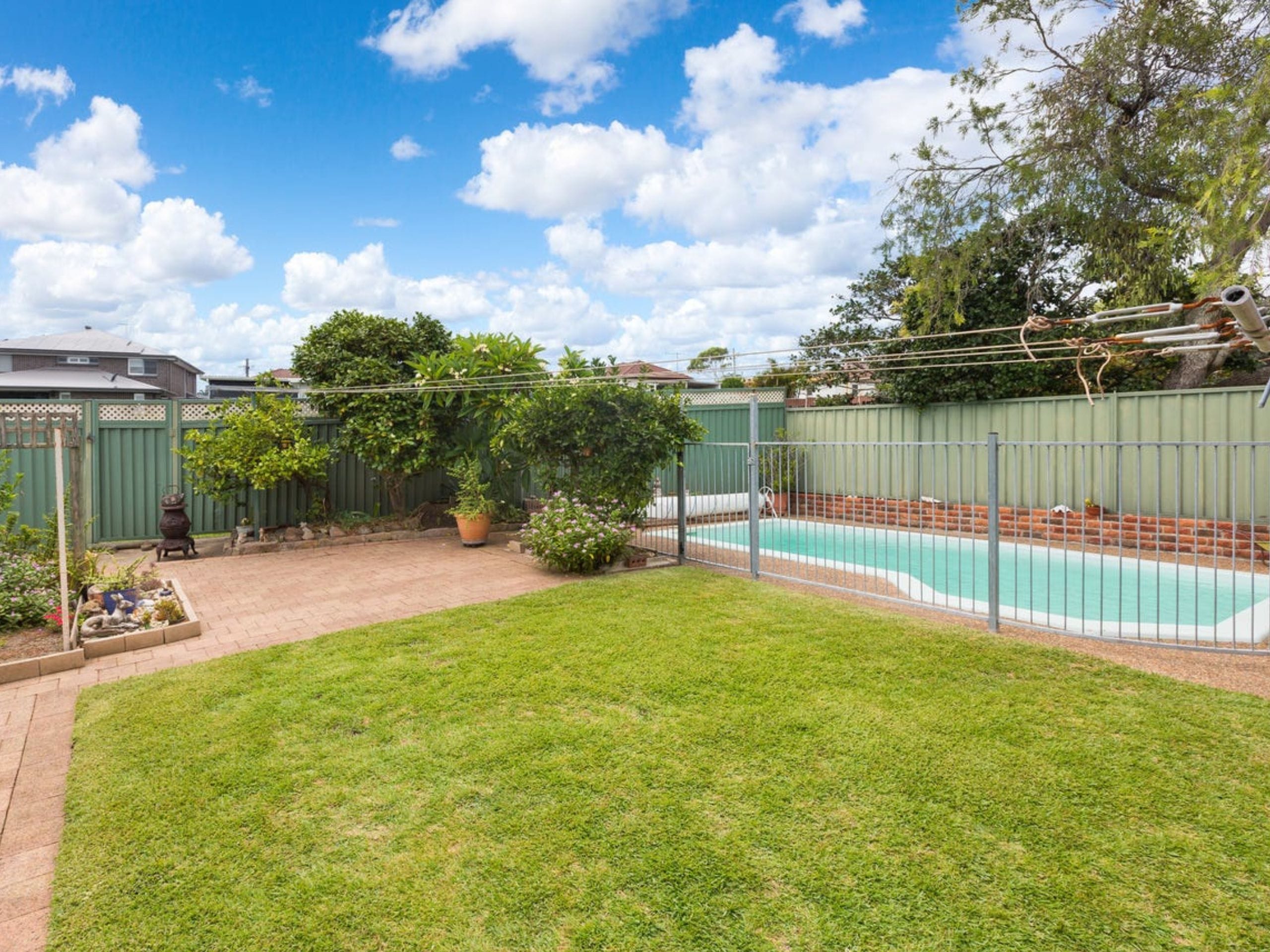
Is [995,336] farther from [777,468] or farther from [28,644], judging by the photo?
[28,644]

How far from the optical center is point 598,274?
44.6ft

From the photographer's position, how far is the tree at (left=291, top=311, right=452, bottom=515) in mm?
8883

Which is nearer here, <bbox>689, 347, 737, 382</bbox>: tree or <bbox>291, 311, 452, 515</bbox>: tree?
<bbox>689, 347, 737, 382</bbox>: tree

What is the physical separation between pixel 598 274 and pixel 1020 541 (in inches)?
340

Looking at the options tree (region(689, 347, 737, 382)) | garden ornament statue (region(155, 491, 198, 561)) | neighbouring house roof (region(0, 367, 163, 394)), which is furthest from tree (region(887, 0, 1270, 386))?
neighbouring house roof (region(0, 367, 163, 394))

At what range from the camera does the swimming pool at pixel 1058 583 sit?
4.95 metres

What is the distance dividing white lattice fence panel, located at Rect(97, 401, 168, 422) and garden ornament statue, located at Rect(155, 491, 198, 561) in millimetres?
1302

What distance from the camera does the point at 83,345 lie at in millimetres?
28984

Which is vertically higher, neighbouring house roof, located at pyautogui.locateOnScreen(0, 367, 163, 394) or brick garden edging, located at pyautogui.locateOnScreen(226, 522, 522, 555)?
neighbouring house roof, located at pyautogui.locateOnScreen(0, 367, 163, 394)

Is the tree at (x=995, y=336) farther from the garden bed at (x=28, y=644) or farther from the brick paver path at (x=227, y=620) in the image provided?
the garden bed at (x=28, y=644)

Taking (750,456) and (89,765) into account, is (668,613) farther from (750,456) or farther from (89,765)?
(89,765)

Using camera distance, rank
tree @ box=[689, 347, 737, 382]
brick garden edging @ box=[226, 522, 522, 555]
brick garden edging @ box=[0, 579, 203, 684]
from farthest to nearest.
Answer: brick garden edging @ box=[226, 522, 522, 555] → tree @ box=[689, 347, 737, 382] → brick garden edging @ box=[0, 579, 203, 684]

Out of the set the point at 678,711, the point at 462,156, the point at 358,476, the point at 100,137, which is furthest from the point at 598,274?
the point at 678,711

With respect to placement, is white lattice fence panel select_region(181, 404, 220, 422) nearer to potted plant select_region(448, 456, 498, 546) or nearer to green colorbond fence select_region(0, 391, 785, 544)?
green colorbond fence select_region(0, 391, 785, 544)
